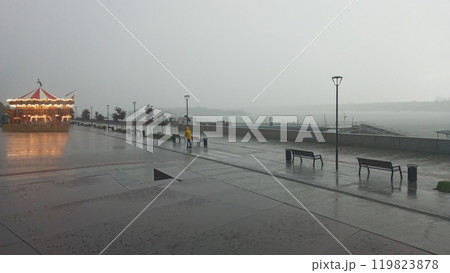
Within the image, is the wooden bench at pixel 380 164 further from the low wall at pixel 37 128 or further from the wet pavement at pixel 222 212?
the low wall at pixel 37 128

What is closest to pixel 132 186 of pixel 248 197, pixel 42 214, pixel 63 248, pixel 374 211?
pixel 42 214

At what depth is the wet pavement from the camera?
16.1 ft

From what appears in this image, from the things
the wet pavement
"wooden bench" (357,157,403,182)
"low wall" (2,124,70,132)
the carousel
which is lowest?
the wet pavement

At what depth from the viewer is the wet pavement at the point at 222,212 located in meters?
4.91

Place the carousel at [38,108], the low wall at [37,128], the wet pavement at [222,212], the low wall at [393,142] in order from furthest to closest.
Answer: the carousel at [38,108], the low wall at [37,128], the low wall at [393,142], the wet pavement at [222,212]

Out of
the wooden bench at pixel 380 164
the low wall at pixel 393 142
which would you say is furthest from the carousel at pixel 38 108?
the wooden bench at pixel 380 164

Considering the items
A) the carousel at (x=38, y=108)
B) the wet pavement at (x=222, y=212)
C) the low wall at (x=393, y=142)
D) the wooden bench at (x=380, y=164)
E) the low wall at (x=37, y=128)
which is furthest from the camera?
the carousel at (x=38, y=108)

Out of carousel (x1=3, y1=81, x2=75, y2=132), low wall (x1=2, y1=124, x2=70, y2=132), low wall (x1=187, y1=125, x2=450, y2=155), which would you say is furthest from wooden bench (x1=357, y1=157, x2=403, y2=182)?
carousel (x1=3, y1=81, x2=75, y2=132)

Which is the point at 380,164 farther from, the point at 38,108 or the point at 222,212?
the point at 38,108

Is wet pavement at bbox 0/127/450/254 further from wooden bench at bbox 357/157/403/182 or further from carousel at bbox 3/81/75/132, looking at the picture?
carousel at bbox 3/81/75/132

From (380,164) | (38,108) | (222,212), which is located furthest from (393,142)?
(38,108)

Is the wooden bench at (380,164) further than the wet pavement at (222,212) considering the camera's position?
Yes

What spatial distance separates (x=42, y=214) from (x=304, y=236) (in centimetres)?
554

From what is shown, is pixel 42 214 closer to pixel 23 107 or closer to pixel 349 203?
pixel 349 203
